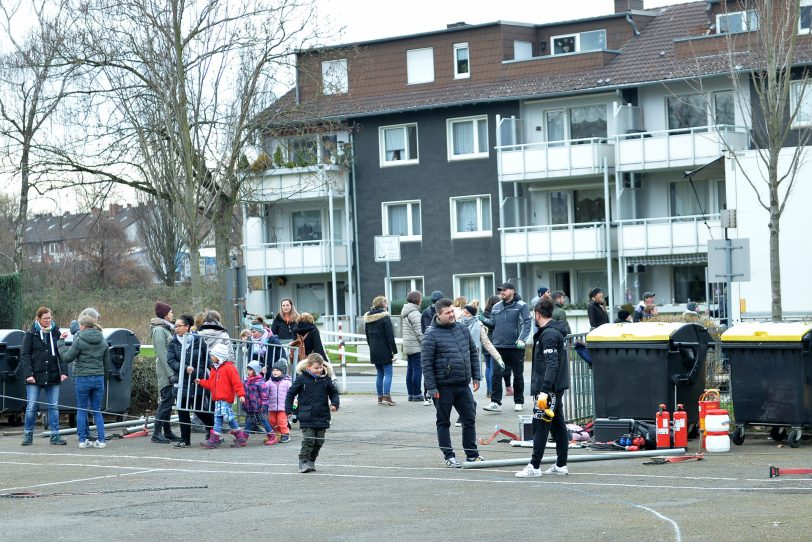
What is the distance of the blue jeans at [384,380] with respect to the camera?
72.7 feet

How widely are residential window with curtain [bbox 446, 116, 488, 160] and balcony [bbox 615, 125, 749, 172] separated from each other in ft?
18.8

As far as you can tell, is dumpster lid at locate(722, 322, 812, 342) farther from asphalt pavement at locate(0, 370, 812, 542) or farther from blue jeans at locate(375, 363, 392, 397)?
blue jeans at locate(375, 363, 392, 397)

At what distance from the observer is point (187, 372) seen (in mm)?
17609

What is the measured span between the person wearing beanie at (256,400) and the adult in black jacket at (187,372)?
1.95 feet

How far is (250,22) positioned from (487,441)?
57.3 ft

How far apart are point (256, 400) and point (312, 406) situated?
150 inches

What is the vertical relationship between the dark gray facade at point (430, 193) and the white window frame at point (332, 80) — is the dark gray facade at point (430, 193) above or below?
below

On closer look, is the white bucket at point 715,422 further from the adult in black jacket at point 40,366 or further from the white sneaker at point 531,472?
the adult in black jacket at point 40,366

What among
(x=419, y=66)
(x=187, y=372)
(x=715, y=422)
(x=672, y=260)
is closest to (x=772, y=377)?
(x=715, y=422)

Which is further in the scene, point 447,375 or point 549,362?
point 447,375

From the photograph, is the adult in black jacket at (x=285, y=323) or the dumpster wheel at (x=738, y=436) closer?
→ the dumpster wheel at (x=738, y=436)

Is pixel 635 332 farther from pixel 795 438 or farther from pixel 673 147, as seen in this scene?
pixel 673 147

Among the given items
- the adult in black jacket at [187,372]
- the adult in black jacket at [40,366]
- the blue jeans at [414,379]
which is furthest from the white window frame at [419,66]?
the adult in black jacket at [187,372]

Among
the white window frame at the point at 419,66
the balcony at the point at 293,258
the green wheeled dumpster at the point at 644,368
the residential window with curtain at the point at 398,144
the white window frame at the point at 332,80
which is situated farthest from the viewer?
the balcony at the point at 293,258
